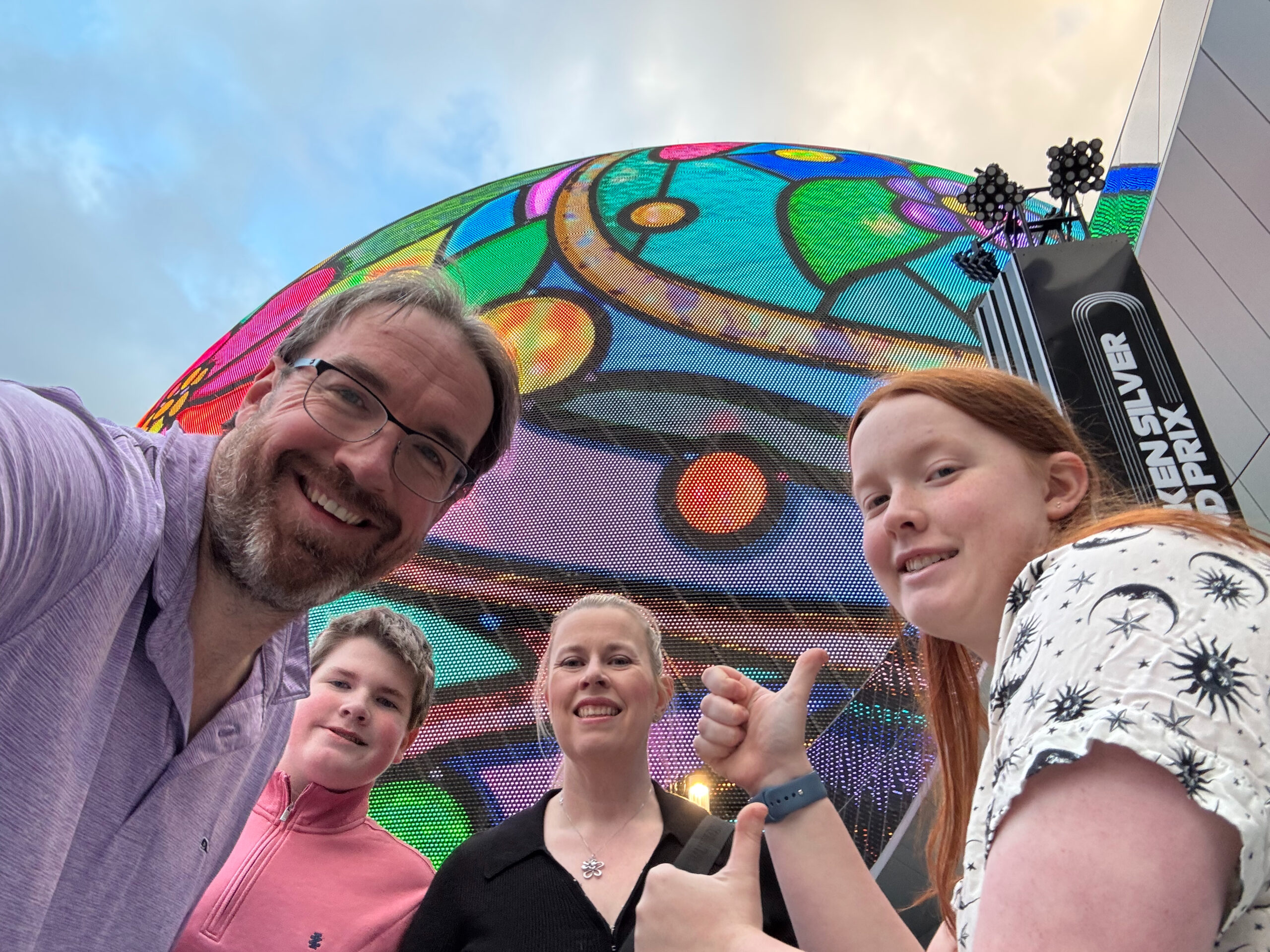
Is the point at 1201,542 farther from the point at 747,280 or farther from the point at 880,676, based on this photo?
the point at 747,280

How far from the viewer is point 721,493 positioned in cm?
543

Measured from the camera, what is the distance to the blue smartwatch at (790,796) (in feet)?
5.67

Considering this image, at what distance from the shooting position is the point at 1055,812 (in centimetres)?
85

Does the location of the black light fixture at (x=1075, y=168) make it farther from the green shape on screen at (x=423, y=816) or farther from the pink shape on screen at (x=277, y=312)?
the pink shape on screen at (x=277, y=312)

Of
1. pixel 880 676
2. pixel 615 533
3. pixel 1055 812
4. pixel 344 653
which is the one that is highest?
pixel 615 533

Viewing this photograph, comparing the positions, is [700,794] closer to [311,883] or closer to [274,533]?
[311,883]

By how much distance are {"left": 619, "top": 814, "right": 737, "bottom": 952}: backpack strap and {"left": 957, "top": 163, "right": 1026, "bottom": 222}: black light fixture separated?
13.7 feet

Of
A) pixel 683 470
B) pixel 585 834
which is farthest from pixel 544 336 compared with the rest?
pixel 585 834

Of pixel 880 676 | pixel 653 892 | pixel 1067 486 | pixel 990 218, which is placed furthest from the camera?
pixel 990 218

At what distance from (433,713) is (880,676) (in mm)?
2611

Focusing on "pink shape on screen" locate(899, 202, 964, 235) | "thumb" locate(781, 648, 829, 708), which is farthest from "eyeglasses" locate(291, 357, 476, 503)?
"pink shape on screen" locate(899, 202, 964, 235)

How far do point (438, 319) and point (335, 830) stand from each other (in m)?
1.68

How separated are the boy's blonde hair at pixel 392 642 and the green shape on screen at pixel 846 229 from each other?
435 centimetres

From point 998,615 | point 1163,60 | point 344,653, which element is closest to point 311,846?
Answer: point 344,653
